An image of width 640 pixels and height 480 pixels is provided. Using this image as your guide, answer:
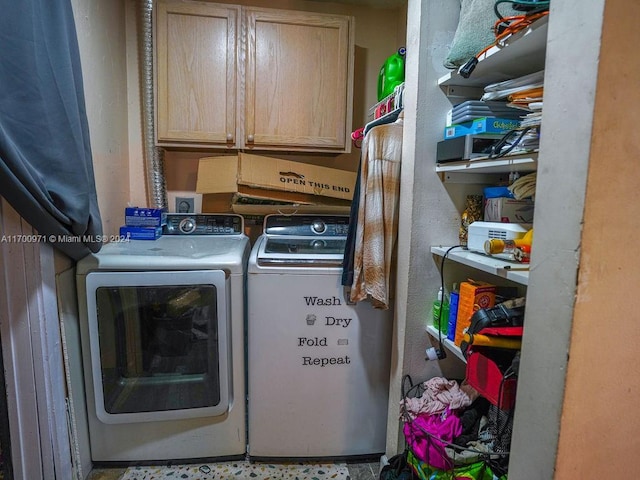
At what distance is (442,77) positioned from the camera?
4.24 ft

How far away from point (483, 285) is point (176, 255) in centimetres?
119

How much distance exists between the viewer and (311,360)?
1.59m

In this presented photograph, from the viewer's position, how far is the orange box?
1178mm

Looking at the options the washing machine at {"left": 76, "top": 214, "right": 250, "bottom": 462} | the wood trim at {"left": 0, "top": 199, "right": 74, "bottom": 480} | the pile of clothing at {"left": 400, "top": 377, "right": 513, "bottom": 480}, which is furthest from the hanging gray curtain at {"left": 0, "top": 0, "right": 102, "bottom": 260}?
the pile of clothing at {"left": 400, "top": 377, "right": 513, "bottom": 480}

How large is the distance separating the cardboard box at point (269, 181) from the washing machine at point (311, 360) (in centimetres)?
40

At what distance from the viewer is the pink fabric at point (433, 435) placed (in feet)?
3.96

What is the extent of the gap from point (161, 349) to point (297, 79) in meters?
1.50

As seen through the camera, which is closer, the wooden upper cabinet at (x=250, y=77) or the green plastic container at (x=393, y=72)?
the green plastic container at (x=393, y=72)

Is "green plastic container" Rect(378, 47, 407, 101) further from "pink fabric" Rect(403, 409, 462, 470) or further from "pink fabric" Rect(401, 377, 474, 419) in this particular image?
"pink fabric" Rect(403, 409, 462, 470)

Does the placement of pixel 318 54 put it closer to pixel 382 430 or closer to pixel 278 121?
pixel 278 121

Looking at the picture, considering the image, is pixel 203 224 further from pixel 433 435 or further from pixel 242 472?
pixel 433 435

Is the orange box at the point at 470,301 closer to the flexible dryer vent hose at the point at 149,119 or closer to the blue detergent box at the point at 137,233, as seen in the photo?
the blue detergent box at the point at 137,233

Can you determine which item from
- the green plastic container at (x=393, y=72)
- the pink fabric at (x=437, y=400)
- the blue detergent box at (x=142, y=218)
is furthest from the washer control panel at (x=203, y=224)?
the pink fabric at (x=437, y=400)

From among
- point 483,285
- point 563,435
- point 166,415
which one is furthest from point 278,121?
point 563,435
